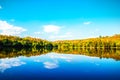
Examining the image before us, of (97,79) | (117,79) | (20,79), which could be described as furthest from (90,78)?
(20,79)

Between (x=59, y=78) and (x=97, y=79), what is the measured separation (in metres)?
3.66

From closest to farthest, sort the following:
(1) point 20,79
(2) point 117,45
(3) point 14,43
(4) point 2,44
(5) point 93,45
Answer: (1) point 20,79 < (4) point 2,44 < (3) point 14,43 < (2) point 117,45 < (5) point 93,45

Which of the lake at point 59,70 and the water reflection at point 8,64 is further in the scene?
the water reflection at point 8,64

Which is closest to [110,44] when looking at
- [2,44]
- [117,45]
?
[117,45]

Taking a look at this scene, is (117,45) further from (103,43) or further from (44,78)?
(44,78)

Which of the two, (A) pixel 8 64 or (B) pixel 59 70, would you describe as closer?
(B) pixel 59 70

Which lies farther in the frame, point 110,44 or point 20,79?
point 110,44

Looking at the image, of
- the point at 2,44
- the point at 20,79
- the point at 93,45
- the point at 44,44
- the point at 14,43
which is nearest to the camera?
the point at 20,79

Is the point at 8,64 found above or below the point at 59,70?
above

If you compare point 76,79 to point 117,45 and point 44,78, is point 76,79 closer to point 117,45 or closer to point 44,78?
point 44,78

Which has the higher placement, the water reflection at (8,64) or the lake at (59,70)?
the water reflection at (8,64)

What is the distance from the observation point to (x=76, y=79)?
1916 cm

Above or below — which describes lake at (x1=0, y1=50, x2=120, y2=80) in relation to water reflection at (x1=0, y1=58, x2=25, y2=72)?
below

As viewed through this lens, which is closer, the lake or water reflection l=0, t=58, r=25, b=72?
the lake
